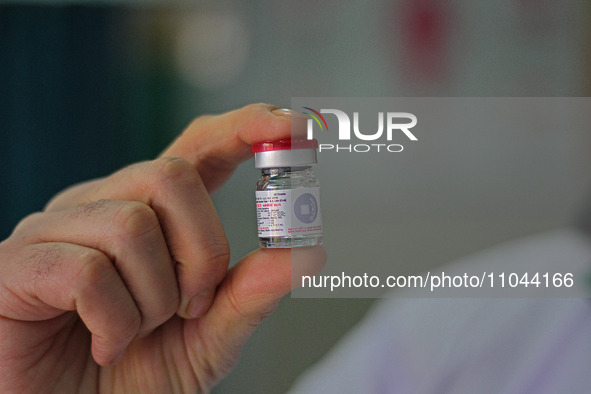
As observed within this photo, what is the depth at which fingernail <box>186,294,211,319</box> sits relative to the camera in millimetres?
824

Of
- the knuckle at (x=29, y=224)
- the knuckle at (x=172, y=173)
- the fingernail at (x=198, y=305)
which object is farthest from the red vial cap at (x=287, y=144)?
the knuckle at (x=29, y=224)

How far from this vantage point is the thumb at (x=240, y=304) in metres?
0.79

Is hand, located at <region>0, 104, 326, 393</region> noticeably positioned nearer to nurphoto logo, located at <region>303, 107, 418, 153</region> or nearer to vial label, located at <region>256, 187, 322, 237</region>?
vial label, located at <region>256, 187, 322, 237</region>

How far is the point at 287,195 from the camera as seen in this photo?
768 mm

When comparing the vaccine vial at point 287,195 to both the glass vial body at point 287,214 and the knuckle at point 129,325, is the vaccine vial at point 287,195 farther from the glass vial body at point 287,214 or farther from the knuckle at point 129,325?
the knuckle at point 129,325

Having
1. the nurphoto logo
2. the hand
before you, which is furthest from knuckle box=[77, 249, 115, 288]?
the nurphoto logo

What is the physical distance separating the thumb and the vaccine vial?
0.08 ft

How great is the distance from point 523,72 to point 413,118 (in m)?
0.34

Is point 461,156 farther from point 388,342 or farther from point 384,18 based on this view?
point 384,18

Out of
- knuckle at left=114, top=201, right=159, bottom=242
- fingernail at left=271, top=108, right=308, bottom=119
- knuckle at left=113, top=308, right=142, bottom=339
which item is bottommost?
knuckle at left=113, top=308, right=142, bottom=339

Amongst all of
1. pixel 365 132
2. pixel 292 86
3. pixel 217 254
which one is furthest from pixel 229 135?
pixel 292 86

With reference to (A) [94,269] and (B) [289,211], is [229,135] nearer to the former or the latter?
(B) [289,211]

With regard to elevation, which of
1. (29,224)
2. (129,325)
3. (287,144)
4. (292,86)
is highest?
(292,86)

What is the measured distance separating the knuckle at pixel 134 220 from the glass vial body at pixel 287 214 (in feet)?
0.53
